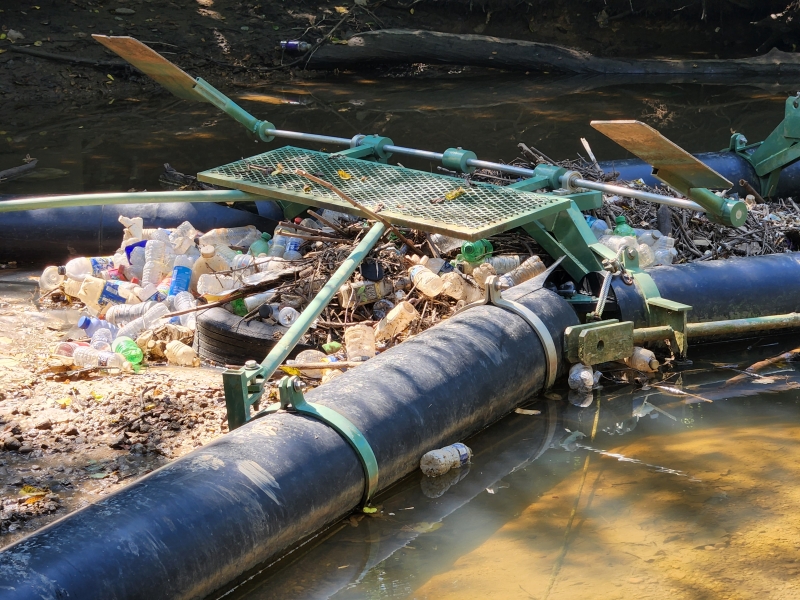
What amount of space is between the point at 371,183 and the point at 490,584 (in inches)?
104

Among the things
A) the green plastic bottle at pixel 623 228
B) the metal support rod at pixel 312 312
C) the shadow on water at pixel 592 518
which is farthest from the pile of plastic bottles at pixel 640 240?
the metal support rod at pixel 312 312

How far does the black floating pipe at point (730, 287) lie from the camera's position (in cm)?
461

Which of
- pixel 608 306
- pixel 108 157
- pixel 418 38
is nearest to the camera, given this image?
pixel 608 306

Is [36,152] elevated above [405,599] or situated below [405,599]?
above

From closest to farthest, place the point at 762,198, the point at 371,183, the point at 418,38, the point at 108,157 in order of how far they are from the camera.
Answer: the point at 371,183 < the point at 762,198 < the point at 108,157 < the point at 418,38

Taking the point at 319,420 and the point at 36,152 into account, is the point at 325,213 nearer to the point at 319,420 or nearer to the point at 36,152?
the point at 319,420

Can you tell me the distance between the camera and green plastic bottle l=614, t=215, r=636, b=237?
5.19 meters

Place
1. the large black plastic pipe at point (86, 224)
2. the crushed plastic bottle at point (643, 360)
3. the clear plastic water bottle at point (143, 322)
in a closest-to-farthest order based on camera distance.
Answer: the crushed plastic bottle at point (643, 360)
the clear plastic water bottle at point (143, 322)
the large black plastic pipe at point (86, 224)

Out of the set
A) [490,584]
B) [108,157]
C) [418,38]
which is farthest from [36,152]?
[490,584]

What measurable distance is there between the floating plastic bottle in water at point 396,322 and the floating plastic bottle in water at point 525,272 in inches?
19.7

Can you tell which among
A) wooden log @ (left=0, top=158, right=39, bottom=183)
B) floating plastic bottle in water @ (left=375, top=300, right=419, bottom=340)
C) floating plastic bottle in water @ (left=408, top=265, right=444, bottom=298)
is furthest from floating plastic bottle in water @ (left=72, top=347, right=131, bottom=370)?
wooden log @ (left=0, top=158, right=39, bottom=183)

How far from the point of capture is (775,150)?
6320 millimetres

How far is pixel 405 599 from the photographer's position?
2906 millimetres

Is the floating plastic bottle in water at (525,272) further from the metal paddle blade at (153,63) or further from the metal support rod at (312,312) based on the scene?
the metal paddle blade at (153,63)
